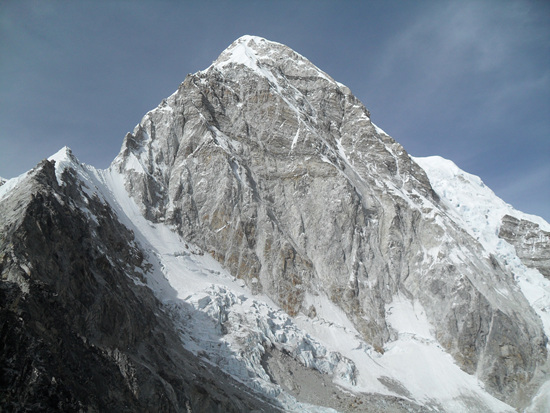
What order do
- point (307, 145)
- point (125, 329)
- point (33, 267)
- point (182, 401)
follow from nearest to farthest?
1. point (33, 267)
2. point (182, 401)
3. point (125, 329)
4. point (307, 145)

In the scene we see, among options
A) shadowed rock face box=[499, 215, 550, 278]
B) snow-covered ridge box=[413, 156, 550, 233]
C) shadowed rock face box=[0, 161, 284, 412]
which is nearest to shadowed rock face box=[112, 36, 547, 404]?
shadowed rock face box=[499, 215, 550, 278]

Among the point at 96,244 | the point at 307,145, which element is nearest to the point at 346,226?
the point at 307,145

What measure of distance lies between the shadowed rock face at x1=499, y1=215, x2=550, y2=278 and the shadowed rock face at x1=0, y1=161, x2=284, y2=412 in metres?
65.2

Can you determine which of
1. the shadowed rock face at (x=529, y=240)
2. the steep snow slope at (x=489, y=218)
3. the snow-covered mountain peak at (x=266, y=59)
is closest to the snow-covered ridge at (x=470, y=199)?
the steep snow slope at (x=489, y=218)

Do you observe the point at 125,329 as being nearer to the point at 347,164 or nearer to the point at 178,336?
the point at 178,336

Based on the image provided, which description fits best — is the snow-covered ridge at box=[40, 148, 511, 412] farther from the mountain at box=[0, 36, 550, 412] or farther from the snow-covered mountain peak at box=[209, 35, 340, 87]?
the snow-covered mountain peak at box=[209, 35, 340, 87]

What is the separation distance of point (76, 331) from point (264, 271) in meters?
40.7

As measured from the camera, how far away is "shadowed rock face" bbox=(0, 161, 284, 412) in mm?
15477

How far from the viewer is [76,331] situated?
76.2ft

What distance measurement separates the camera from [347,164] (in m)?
82.2

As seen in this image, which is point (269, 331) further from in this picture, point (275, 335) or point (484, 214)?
point (484, 214)

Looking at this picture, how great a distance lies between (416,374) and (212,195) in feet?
135

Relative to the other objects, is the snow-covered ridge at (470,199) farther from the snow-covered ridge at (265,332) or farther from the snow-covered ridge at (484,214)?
the snow-covered ridge at (265,332)

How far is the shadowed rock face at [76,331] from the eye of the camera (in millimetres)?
15477
